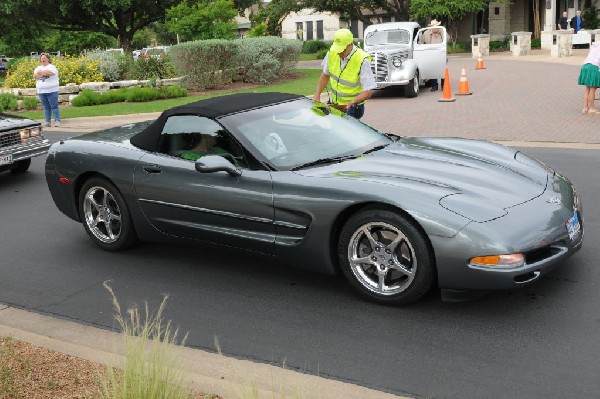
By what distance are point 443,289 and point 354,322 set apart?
65 centimetres

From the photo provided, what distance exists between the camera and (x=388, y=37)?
22375 mm

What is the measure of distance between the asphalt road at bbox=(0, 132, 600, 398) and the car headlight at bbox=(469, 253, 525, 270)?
422 mm

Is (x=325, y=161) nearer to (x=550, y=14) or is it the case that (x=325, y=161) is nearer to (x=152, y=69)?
(x=152, y=69)

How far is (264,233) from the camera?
5.71 meters

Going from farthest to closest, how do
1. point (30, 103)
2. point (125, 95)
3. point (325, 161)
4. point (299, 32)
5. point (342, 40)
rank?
1. point (299, 32)
2. point (125, 95)
3. point (30, 103)
4. point (342, 40)
5. point (325, 161)

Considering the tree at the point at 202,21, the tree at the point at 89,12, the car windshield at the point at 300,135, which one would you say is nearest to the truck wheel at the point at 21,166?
the car windshield at the point at 300,135

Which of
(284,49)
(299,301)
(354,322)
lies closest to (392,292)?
(354,322)

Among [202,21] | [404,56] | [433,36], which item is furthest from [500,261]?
[202,21]

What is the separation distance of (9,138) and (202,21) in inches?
912

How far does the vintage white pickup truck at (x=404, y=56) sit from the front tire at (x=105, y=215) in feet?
48.8

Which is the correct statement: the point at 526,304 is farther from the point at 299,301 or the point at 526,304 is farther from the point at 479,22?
the point at 479,22

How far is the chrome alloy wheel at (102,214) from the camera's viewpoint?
6.97m

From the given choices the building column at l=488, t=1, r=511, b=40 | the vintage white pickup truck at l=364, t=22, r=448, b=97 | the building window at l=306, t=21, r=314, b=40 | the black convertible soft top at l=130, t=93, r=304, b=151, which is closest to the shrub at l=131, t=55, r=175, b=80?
the vintage white pickup truck at l=364, t=22, r=448, b=97

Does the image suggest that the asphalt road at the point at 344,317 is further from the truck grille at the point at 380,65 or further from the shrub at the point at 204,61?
the shrub at the point at 204,61
